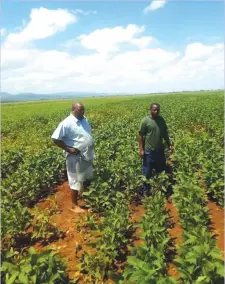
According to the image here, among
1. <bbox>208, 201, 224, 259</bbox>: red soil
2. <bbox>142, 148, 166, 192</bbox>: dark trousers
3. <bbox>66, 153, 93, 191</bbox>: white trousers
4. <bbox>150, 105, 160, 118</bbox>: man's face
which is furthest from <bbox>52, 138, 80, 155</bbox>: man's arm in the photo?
<bbox>208, 201, 224, 259</bbox>: red soil

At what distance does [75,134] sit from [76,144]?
0.68ft

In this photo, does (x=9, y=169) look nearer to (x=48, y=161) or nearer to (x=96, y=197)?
(x=48, y=161)

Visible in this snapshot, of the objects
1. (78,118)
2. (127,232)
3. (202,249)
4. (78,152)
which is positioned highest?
(78,118)

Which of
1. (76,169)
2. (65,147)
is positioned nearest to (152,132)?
(76,169)

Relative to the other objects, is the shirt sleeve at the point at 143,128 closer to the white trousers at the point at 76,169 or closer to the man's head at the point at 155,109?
the man's head at the point at 155,109

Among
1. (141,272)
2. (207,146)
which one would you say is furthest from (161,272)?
(207,146)

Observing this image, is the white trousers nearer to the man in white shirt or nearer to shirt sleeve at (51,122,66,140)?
the man in white shirt

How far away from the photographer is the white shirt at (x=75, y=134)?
6.77 m

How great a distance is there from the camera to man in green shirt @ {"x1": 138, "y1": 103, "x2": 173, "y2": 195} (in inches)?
293

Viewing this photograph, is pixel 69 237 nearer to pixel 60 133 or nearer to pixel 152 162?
pixel 60 133

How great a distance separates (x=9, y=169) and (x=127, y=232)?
216 inches

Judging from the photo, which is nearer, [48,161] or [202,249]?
[202,249]

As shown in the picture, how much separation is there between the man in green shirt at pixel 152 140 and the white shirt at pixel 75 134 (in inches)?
48.9

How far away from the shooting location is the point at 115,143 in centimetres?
1155
